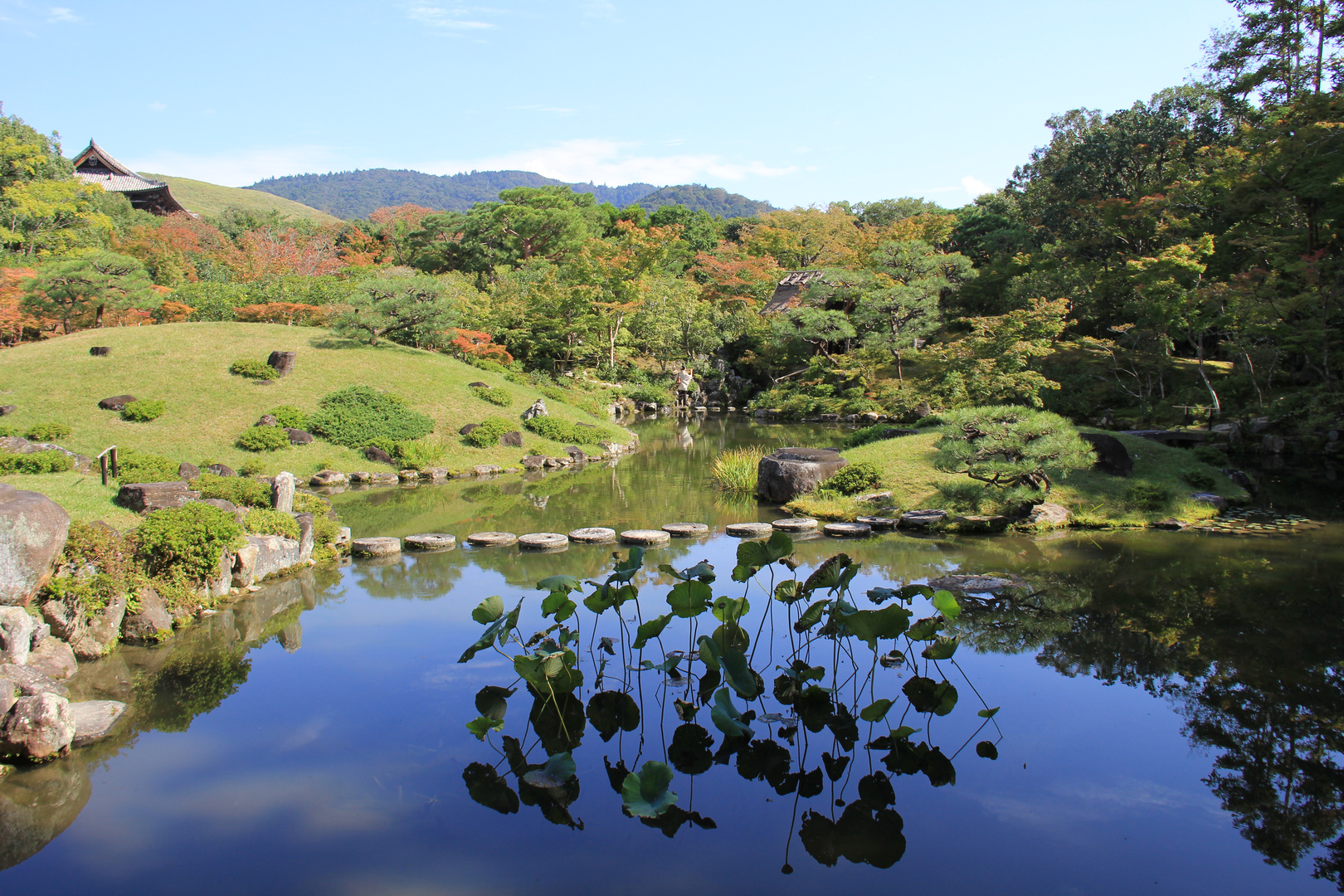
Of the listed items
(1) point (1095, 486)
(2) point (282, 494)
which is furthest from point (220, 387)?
(1) point (1095, 486)

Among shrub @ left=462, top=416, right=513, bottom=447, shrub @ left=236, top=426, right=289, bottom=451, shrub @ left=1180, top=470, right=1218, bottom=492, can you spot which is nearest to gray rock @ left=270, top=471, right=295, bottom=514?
shrub @ left=236, top=426, right=289, bottom=451

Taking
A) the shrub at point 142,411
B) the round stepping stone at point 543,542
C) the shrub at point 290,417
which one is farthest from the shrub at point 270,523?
the shrub at point 142,411

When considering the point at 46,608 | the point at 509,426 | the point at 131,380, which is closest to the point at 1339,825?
the point at 46,608

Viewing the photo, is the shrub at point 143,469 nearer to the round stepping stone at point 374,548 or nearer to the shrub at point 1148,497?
the round stepping stone at point 374,548

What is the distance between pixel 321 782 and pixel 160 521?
4.12m

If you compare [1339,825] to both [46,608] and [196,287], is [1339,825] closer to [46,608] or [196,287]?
[46,608]

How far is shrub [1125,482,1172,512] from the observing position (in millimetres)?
11281

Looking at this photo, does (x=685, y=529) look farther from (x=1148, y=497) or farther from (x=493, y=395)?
(x=493, y=395)

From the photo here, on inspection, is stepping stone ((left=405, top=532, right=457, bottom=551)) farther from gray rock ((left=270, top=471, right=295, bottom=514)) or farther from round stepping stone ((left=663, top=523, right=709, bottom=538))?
round stepping stone ((left=663, top=523, right=709, bottom=538))

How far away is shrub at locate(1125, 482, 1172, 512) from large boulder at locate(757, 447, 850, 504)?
4456 mm

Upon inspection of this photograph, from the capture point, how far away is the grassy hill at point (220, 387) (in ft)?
50.9

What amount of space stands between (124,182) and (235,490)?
43.3 meters

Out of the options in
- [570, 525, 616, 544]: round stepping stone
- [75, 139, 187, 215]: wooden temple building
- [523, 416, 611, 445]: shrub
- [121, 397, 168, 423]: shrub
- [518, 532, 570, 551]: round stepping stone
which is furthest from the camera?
[75, 139, 187, 215]: wooden temple building

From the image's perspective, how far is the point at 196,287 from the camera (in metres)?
24.7
